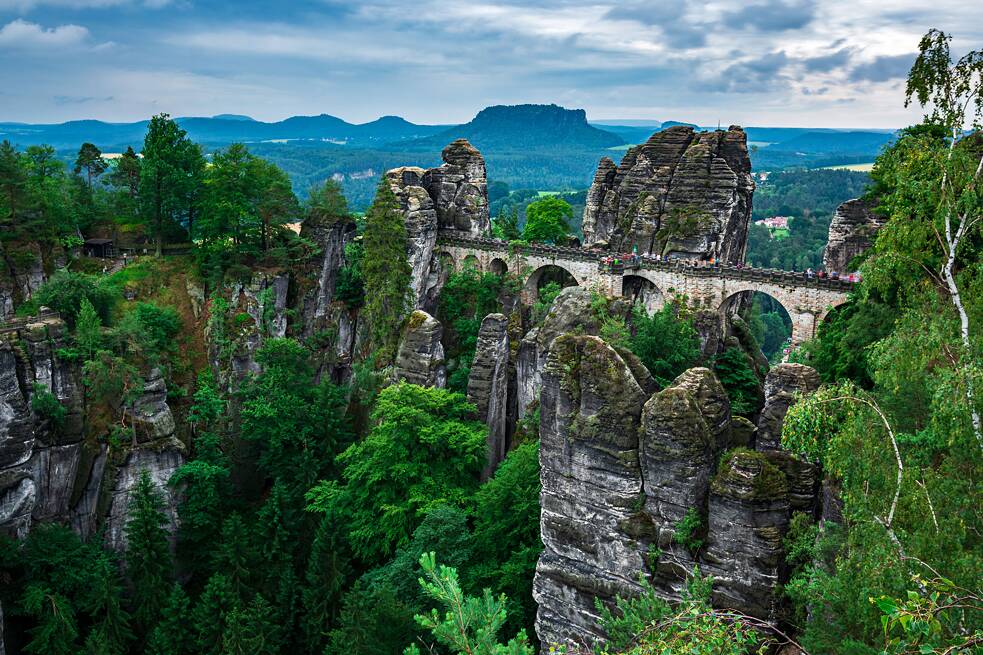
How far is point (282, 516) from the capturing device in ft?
120

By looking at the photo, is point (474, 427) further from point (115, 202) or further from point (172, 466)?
point (115, 202)

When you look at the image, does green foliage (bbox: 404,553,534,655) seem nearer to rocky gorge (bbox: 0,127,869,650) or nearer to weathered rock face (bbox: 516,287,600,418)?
rocky gorge (bbox: 0,127,869,650)

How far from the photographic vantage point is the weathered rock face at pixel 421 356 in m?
38.9

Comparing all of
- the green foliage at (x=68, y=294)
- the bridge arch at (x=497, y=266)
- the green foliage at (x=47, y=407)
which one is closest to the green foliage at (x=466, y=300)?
the bridge arch at (x=497, y=266)

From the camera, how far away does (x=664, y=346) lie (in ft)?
114

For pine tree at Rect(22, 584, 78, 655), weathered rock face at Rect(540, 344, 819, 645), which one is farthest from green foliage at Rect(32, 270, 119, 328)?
weathered rock face at Rect(540, 344, 819, 645)

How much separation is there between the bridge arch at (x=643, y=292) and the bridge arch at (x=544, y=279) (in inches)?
161

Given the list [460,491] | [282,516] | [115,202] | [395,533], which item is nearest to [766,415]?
[460,491]

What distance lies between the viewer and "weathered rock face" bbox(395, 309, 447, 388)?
38938 millimetres

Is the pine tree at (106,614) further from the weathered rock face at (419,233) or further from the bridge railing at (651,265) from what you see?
the bridge railing at (651,265)

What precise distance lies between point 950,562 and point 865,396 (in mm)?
3762

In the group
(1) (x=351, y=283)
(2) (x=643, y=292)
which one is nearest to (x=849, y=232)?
(2) (x=643, y=292)

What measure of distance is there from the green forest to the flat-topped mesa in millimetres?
5489

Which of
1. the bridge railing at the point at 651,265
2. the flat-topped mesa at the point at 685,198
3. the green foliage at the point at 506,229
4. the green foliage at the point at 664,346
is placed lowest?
the green foliage at the point at 664,346
